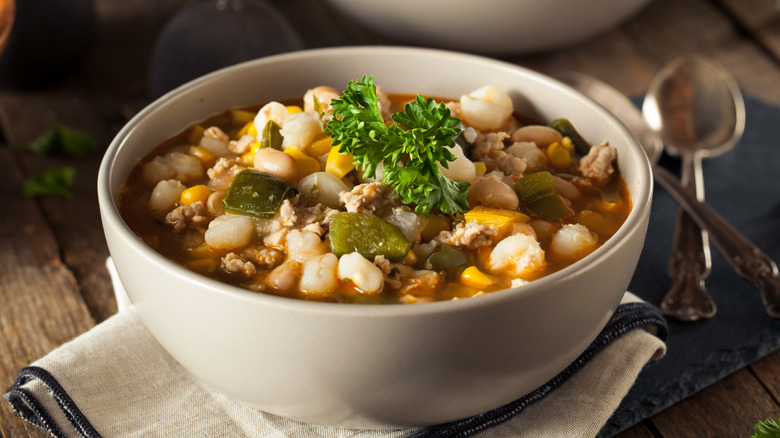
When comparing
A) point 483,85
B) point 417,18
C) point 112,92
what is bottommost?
point 112,92

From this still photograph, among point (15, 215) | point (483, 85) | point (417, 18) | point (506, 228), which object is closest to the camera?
point (506, 228)

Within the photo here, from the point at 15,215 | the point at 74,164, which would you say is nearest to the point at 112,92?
the point at 74,164

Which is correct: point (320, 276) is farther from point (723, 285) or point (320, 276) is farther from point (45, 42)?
point (45, 42)

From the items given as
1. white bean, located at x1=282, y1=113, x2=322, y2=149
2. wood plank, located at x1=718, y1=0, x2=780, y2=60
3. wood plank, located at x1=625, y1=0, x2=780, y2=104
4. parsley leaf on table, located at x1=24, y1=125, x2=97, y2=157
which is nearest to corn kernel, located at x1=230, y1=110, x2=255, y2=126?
white bean, located at x1=282, y1=113, x2=322, y2=149

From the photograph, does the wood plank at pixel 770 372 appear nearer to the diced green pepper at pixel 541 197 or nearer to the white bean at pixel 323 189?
the diced green pepper at pixel 541 197

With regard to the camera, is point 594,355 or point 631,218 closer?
point 631,218

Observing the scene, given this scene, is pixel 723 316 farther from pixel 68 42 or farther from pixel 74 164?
pixel 68 42

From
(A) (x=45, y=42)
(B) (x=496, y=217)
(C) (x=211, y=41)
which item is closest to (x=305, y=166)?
(B) (x=496, y=217)
